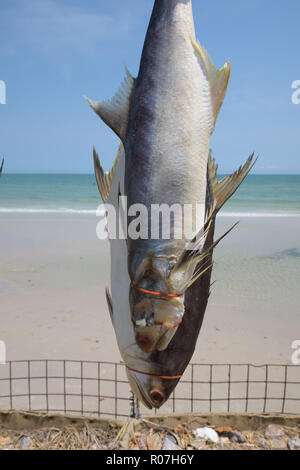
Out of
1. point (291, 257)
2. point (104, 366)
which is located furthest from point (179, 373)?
point (291, 257)

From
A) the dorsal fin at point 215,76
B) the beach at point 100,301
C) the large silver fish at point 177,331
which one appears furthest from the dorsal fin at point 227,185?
the beach at point 100,301

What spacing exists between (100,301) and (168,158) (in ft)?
16.0

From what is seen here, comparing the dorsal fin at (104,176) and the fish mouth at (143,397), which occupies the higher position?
the dorsal fin at (104,176)

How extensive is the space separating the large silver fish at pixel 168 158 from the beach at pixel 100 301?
10.7ft

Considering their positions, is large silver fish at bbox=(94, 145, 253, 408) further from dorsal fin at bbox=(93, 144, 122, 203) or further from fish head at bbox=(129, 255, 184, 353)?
fish head at bbox=(129, 255, 184, 353)

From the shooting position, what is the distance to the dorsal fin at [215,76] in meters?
1.53

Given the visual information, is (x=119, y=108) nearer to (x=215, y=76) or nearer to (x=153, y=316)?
(x=215, y=76)

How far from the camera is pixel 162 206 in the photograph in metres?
1.47

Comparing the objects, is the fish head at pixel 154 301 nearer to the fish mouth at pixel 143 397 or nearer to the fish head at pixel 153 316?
the fish head at pixel 153 316

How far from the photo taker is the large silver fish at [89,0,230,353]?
144 centimetres

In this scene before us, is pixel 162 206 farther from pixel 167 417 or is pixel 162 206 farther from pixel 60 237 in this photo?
pixel 60 237

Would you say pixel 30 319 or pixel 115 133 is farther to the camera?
pixel 30 319

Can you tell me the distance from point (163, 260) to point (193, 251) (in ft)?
0.38

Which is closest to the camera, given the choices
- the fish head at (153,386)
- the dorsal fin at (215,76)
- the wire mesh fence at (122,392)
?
the dorsal fin at (215,76)
